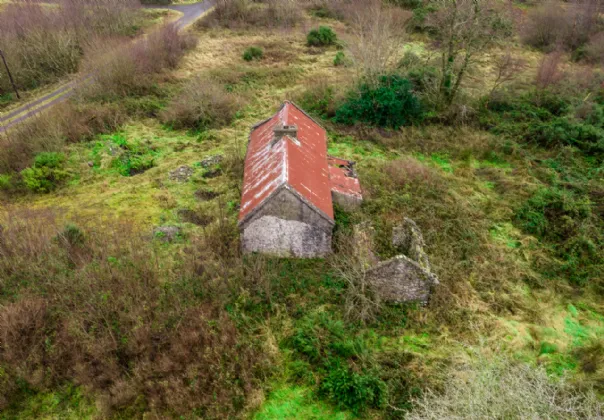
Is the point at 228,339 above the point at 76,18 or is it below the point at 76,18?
below

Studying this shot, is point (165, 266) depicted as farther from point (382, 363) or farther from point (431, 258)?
point (431, 258)

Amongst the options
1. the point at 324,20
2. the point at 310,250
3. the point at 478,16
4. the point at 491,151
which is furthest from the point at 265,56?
the point at 310,250

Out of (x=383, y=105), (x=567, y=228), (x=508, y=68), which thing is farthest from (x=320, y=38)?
(x=567, y=228)

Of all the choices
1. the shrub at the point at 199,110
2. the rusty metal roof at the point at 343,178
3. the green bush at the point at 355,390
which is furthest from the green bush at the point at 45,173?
the green bush at the point at 355,390

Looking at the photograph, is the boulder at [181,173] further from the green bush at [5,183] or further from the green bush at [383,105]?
the green bush at [383,105]

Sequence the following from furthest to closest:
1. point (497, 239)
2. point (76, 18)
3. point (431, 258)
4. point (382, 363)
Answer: point (76, 18) < point (497, 239) < point (431, 258) < point (382, 363)
